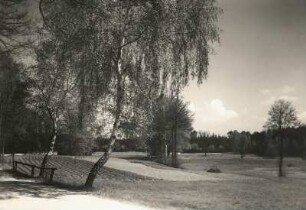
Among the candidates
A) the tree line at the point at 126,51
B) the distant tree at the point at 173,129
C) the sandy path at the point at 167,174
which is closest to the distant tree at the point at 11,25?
the tree line at the point at 126,51

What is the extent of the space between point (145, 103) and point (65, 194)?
5114mm

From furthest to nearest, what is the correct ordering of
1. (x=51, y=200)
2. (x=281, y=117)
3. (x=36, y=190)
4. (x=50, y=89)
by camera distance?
(x=281, y=117) → (x=50, y=89) → (x=36, y=190) → (x=51, y=200)

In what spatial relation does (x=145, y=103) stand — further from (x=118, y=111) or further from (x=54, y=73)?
(x=54, y=73)

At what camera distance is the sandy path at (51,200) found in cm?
1279

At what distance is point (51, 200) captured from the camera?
14.1 meters

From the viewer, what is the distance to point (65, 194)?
15.9 metres

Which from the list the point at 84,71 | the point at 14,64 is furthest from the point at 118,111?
the point at 14,64

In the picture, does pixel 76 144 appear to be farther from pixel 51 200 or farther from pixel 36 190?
pixel 51 200

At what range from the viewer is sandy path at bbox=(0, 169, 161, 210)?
1279 cm

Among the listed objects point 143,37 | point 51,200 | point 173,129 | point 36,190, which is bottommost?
point 51,200

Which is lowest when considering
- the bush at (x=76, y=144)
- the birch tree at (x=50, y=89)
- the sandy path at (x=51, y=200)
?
the sandy path at (x=51, y=200)

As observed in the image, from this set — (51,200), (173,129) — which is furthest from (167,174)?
(173,129)

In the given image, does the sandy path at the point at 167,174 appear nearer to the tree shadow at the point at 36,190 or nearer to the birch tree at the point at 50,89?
the birch tree at the point at 50,89

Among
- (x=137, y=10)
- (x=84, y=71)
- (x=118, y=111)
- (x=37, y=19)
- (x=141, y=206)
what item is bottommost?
(x=141, y=206)
